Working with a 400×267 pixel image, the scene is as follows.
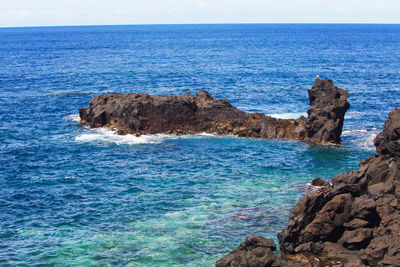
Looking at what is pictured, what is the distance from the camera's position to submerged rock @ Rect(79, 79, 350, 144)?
55.5m

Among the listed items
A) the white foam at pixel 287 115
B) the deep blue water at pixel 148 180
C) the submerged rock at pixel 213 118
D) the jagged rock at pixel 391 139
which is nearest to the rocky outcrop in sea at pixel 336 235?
the deep blue water at pixel 148 180

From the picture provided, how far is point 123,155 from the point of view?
52688 millimetres

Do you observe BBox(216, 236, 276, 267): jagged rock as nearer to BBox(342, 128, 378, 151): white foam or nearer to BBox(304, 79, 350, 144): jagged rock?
BBox(304, 79, 350, 144): jagged rock

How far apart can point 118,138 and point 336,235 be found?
36084 millimetres

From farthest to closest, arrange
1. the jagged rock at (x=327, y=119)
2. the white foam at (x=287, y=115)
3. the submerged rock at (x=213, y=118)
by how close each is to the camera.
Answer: the white foam at (x=287, y=115) < the submerged rock at (x=213, y=118) < the jagged rock at (x=327, y=119)

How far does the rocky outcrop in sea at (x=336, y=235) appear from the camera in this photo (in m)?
25.8

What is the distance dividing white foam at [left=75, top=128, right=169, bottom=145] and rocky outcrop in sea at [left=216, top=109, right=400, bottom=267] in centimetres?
3034

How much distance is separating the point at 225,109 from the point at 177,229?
100 ft

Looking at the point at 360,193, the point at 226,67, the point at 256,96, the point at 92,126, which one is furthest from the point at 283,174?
the point at 226,67

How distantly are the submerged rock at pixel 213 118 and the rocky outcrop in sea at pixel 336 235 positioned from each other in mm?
→ 24052

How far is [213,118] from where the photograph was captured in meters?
61.5

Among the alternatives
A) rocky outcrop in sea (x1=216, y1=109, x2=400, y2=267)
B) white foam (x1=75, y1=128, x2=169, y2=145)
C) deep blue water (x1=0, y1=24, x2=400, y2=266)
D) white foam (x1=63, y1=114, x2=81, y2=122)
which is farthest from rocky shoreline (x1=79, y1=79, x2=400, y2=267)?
white foam (x1=63, y1=114, x2=81, y2=122)

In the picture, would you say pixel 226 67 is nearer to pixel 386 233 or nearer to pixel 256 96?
pixel 256 96

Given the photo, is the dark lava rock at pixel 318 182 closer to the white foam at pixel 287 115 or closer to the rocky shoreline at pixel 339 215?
the rocky shoreline at pixel 339 215
